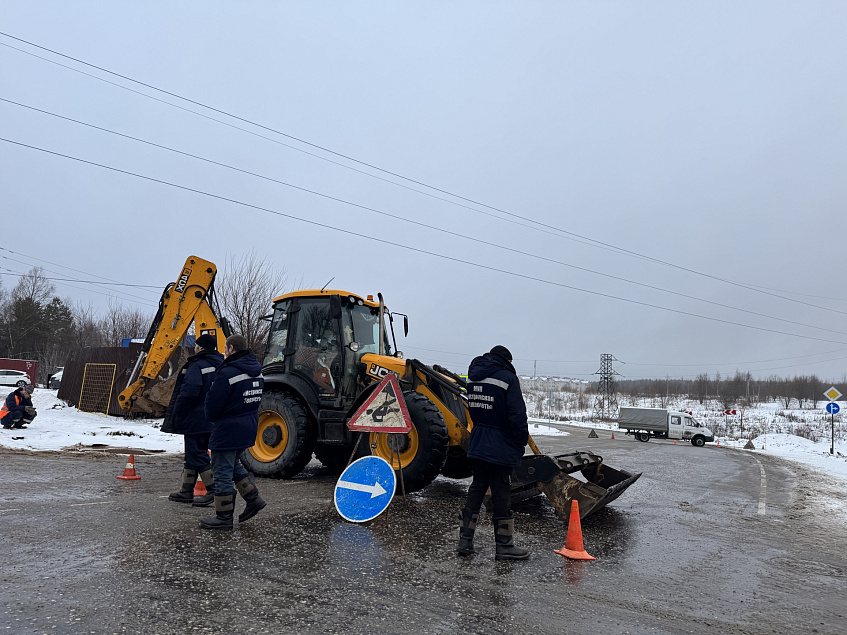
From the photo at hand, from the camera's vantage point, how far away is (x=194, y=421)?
6.71m

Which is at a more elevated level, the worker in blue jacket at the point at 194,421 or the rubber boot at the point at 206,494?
the worker in blue jacket at the point at 194,421

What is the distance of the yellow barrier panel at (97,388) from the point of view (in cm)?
1950

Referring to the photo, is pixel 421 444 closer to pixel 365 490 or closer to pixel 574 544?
pixel 365 490

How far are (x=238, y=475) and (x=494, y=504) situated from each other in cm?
252

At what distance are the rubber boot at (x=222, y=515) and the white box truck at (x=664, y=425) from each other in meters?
32.2

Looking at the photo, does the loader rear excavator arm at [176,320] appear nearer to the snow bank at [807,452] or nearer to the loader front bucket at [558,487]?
the loader front bucket at [558,487]

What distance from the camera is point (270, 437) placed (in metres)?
8.66

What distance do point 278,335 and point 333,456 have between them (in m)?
2.17

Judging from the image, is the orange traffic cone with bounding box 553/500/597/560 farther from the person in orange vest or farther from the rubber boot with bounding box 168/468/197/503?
the person in orange vest

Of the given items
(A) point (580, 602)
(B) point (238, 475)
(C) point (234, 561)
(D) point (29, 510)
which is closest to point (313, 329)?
(B) point (238, 475)

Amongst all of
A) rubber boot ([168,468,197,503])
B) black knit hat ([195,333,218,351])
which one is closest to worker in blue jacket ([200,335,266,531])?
black knit hat ([195,333,218,351])

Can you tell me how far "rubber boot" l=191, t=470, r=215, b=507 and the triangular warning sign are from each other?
1709 mm

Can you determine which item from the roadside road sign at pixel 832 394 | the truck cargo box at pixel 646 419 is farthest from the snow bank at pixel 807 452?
the truck cargo box at pixel 646 419

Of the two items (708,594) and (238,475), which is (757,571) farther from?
(238,475)
